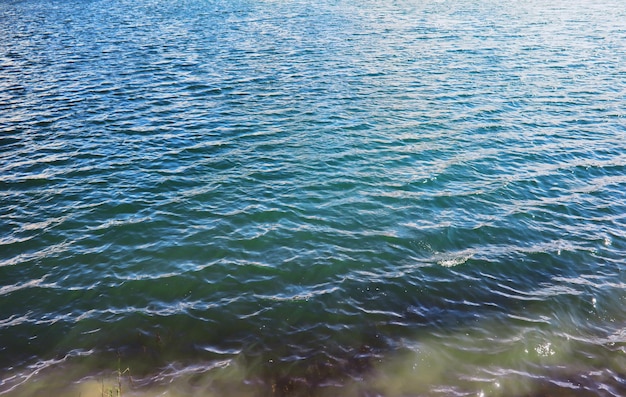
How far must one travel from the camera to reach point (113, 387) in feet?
41.1

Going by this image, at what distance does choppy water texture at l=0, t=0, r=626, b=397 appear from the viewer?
528 inches

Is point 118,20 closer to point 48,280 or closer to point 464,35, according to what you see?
point 464,35

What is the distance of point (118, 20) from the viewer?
67250 millimetres

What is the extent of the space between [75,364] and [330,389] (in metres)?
7.64

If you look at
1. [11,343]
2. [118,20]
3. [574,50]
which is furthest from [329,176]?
[118,20]

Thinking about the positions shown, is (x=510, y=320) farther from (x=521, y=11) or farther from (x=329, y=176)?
(x=521, y=11)

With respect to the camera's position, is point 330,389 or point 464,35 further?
point 464,35

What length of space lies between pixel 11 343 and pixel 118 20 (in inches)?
2560

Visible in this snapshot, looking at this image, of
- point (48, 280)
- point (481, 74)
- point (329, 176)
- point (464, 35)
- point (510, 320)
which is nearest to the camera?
point (510, 320)

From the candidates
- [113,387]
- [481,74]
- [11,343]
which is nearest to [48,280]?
[11,343]

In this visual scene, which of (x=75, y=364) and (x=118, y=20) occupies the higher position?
(x=75, y=364)

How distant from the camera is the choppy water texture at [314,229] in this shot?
44.0ft

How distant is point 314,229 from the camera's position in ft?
64.4

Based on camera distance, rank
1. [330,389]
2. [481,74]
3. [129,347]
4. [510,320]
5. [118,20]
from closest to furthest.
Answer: [330,389]
[129,347]
[510,320]
[481,74]
[118,20]
